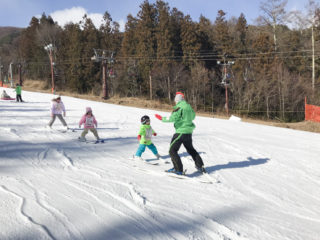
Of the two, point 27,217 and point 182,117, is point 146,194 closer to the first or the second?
point 182,117

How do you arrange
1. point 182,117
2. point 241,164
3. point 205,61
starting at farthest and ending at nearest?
point 205,61
point 241,164
point 182,117

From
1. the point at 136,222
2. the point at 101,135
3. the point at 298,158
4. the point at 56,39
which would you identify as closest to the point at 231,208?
the point at 136,222

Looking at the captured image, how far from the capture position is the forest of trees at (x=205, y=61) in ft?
123

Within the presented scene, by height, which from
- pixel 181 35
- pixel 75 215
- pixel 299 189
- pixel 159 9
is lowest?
pixel 299 189

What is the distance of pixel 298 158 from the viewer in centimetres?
845

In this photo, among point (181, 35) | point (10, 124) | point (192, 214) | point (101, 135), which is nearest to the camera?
point (192, 214)

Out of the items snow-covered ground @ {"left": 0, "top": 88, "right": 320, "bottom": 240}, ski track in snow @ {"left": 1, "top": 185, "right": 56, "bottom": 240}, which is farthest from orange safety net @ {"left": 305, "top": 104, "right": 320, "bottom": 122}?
ski track in snow @ {"left": 1, "top": 185, "right": 56, "bottom": 240}

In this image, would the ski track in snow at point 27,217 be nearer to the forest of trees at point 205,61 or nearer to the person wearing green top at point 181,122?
the person wearing green top at point 181,122

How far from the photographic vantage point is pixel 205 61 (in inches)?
1864

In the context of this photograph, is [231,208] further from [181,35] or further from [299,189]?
[181,35]

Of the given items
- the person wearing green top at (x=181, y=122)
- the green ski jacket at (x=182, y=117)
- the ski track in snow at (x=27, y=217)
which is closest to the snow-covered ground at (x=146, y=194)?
the ski track in snow at (x=27, y=217)

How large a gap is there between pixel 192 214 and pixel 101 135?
7.16 metres

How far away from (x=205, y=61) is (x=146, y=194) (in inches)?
1766

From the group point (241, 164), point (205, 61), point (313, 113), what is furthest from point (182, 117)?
point (205, 61)
